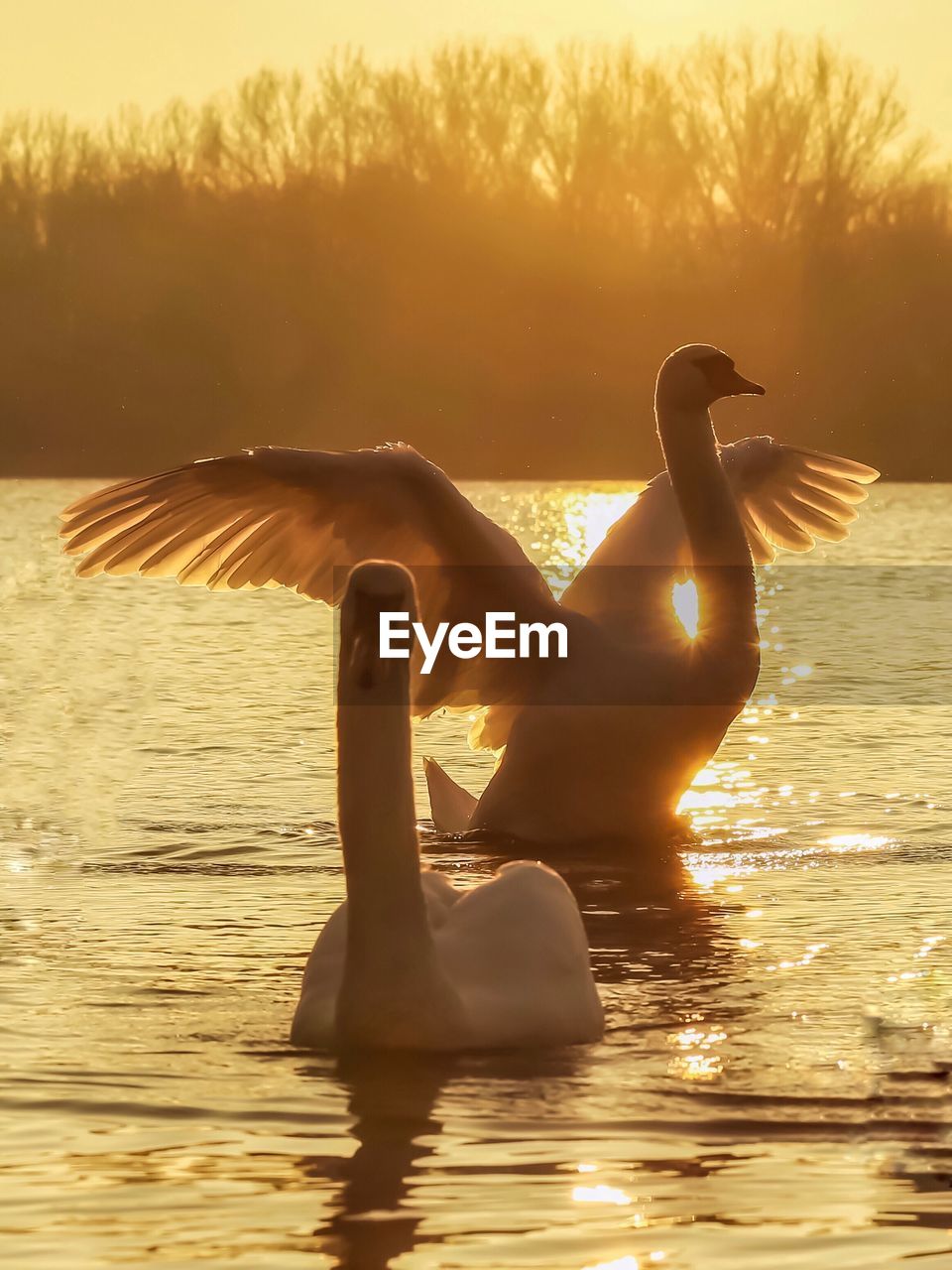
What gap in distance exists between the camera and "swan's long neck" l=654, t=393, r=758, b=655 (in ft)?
36.6

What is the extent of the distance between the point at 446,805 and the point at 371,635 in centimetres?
504

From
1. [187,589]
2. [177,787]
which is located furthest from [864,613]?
[177,787]

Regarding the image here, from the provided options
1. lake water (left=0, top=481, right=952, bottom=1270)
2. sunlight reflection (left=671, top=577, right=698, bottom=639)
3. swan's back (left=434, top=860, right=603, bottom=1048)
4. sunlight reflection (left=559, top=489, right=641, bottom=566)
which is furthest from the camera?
sunlight reflection (left=559, top=489, right=641, bottom=566)

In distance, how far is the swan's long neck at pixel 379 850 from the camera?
6.63 meters

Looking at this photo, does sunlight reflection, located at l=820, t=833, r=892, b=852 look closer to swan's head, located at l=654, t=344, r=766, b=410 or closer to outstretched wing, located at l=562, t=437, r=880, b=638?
outstretched wing, located at l=562, t=437, r=880, b=638

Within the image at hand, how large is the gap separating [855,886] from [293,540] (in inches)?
130

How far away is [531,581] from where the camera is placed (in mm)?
11008

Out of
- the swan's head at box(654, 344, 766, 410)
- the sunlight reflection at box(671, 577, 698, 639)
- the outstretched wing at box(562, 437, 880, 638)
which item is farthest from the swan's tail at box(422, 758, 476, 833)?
the swan's head at box(654, 344, 766, 410)

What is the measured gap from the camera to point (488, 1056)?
22.4 ft

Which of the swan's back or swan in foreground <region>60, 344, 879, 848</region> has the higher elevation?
swan in foreground <region>60, 344, 879, 848</region>

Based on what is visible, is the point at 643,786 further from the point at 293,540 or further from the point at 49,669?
the point at 49,669

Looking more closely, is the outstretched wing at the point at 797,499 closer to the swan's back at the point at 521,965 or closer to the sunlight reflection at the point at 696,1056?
the sunlight reflection at the point at 696,1056

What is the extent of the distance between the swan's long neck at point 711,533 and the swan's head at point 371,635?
448 cm

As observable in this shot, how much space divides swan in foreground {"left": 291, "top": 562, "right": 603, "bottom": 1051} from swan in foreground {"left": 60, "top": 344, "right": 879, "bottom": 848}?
3810 millimetres
